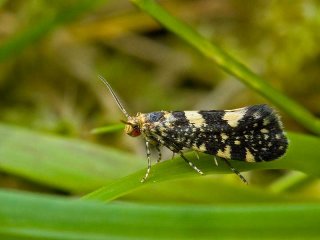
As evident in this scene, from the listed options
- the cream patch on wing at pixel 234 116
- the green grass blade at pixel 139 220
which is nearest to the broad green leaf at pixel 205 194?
the cream patch on wing at pixel 234 116

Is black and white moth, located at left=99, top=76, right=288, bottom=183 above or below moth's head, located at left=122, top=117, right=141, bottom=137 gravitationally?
below

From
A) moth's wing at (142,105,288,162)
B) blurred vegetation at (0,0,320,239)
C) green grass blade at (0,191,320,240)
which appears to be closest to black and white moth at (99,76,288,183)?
moth's wing at (142,105,288,162)

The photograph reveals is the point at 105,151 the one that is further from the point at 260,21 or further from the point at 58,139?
the point at 260,21

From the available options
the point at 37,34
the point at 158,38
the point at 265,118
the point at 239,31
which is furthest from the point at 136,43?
the point at 265,118

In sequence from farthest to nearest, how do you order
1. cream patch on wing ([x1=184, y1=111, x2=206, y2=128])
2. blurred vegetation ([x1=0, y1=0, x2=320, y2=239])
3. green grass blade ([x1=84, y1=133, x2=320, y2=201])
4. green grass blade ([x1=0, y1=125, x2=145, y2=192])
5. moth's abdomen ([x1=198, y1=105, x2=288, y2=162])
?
blurred vegetation ([x1=0, y1=0, x2=320, y2=239]) → green grass blade ([x1=0, y1=125, x2=145, y2=192]) → cream patch on wing ([x1=184, y1=111, x2=206, y2=128]) → moth's abdomen ([x1=198, y1=105, x2=288, y2=162]) → green grass blade ([x1=84, y1=133, x2=320, y2=201])

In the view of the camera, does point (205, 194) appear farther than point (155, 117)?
Yes

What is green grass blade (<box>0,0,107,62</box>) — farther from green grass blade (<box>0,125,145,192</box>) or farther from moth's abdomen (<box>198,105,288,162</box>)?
moth's abdomen (<box>198,105,288,162</box>)

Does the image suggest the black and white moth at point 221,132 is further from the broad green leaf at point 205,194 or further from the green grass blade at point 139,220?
the green grass blade at point 139,220

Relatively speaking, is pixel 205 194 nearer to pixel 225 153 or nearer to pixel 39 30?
pixel 225 153

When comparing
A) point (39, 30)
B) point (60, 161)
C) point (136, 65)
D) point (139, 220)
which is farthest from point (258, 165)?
point (136, 65)
